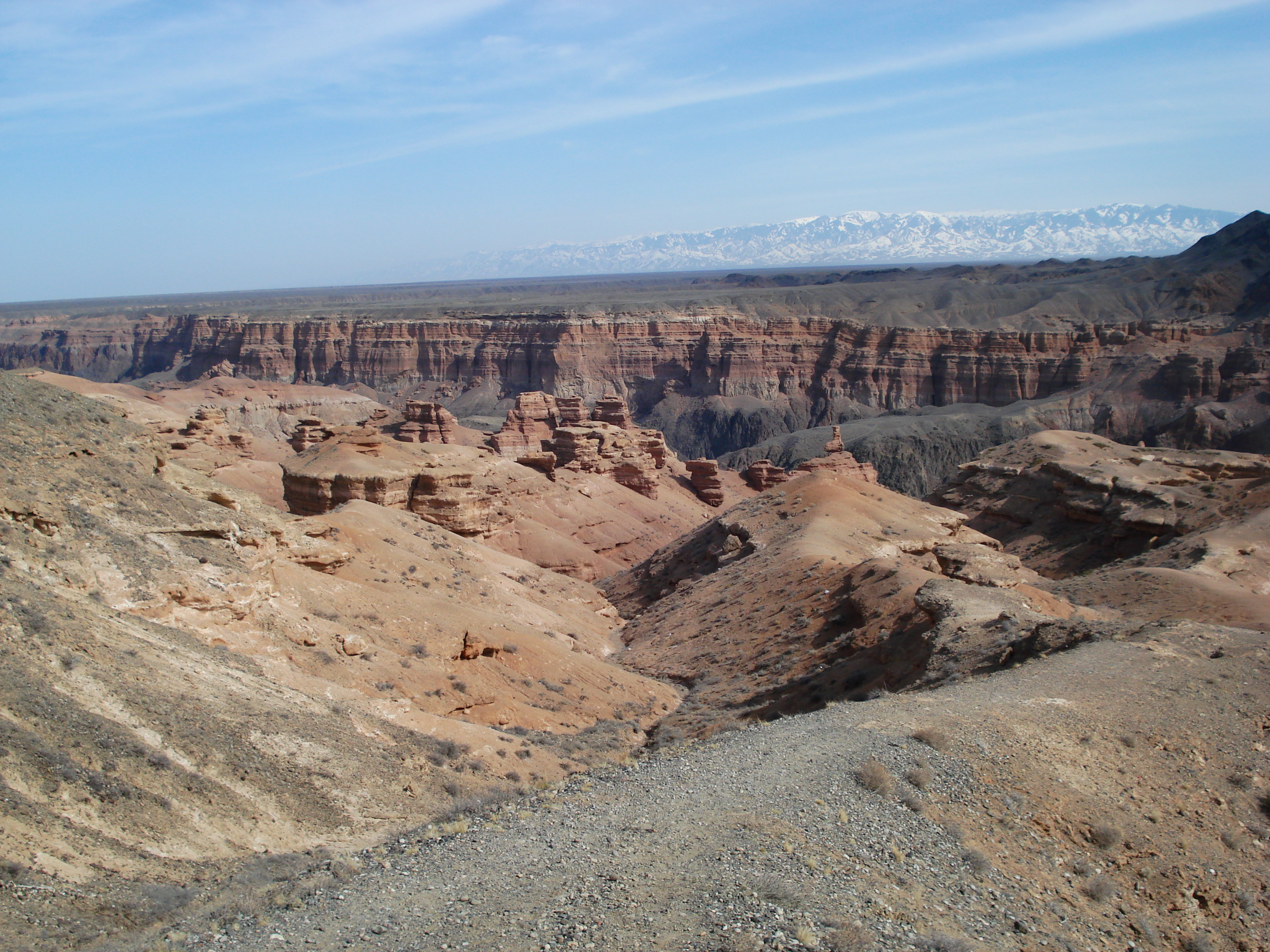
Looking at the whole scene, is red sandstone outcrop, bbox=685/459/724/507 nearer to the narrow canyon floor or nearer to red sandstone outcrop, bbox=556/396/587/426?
red sandstone outcrop, bbox=556/396/587/426

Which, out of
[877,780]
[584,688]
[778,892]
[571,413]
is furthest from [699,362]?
[778,892]

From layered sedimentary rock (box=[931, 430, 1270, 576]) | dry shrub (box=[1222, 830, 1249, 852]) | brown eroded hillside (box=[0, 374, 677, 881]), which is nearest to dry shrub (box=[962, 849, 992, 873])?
dry shrub (box=[1222, 830, 1249, 852])

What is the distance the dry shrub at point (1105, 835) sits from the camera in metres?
12.0

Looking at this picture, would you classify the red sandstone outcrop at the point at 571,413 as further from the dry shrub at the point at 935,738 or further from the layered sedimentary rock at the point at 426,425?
the dry shrub at the point at 935,738

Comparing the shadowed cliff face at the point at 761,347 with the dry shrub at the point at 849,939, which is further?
the shadowed cliff face at the point at 761,347

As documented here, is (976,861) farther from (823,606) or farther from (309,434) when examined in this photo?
(309,434)

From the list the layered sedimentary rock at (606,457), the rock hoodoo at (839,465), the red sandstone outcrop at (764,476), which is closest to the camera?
the layered sedimentary rock at (606,457)

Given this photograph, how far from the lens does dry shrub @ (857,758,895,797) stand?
40.8ft

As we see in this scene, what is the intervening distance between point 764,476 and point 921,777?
5397cm

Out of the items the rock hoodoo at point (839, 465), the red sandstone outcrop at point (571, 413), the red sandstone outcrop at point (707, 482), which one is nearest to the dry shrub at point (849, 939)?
the rock hoodoo at point (839, 465)

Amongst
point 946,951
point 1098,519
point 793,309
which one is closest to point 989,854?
point 946,951

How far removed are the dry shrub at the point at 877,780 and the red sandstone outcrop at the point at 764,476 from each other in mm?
53007

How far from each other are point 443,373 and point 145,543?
118m

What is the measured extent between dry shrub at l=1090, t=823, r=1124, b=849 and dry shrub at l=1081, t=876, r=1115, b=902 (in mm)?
735
